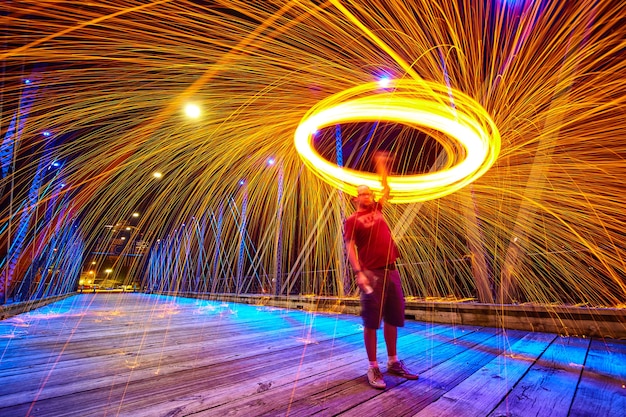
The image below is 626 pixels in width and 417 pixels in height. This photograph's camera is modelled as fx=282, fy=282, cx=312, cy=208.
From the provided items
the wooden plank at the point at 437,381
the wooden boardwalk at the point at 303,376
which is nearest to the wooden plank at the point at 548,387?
the wooden boardwalk at the point at 303,376

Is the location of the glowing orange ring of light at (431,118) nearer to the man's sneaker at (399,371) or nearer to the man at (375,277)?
the man at (375,277)

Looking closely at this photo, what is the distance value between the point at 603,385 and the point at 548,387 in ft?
1.08

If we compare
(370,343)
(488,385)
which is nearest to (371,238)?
(370,343)

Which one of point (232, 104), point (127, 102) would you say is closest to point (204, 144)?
point (232, 104)

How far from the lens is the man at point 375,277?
1892 mm

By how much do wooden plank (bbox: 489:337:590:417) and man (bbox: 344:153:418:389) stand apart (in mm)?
537

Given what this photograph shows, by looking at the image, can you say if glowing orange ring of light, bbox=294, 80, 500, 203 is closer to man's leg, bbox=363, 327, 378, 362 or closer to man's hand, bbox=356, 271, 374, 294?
man's hand, bbox=356, 271, 374, 294

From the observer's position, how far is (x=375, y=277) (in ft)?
6.52

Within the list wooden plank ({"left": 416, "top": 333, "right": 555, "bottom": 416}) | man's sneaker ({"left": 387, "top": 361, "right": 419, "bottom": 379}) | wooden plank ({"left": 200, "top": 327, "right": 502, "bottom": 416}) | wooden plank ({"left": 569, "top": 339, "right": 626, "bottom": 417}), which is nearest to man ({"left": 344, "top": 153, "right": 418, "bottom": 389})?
man's sneaker ({"left": 387, "top": 361, "right": 419, "bottom": 379})

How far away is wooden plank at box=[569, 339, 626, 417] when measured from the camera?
4.46 ft

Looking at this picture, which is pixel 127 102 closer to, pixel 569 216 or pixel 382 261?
pixel 382 261

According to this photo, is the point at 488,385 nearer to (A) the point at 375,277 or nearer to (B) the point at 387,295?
(B) the point at 387,295

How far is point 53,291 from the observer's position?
10445 mm

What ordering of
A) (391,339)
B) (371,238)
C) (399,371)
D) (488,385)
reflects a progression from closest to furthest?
(488,385), (399,371), (391,339), (371,238)
